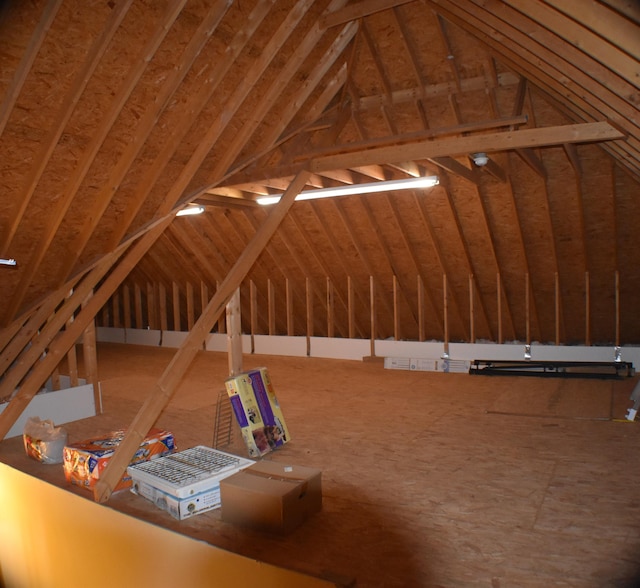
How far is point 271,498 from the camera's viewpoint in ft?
11.6

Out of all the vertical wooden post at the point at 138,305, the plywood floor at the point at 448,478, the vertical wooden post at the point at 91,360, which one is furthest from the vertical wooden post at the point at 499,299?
the vertical wooden post at the point at 138,305

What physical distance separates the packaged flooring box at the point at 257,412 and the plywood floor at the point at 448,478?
18cm

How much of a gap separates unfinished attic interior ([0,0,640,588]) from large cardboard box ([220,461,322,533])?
0.41 ft

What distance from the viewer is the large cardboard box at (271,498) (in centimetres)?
353

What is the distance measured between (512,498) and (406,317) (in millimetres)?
6429

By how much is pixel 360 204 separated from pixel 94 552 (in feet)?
20.8

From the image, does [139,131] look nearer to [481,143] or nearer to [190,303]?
[481,143]

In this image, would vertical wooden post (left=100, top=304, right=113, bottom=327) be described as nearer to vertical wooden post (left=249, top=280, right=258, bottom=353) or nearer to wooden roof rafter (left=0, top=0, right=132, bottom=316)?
vertical wooden post (left=249, top=280, right=258, bottom=353)

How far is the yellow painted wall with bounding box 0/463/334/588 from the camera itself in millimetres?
2519

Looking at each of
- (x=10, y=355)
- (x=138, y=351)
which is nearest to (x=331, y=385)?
(x=10, y=355)

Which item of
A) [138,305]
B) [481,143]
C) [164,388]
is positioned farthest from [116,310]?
[481,143]

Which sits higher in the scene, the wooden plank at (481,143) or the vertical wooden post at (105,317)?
the wooden plank at (481,143)

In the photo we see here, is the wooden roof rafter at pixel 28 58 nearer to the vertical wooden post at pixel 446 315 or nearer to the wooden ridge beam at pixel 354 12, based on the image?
the wooden ridge beam at pixel 354 12

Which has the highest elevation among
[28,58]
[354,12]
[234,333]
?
[354,12]
